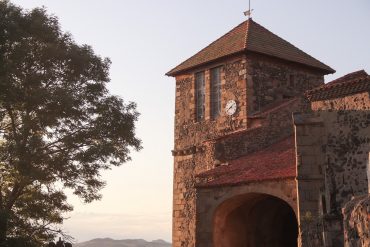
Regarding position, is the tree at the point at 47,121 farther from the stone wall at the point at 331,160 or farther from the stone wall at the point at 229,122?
the stone wall at the point at 331,160

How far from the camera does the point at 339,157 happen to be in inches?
456

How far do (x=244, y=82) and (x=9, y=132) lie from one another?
9162 mm

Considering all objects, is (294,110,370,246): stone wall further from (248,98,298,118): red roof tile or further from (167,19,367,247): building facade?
(248,98,298,118): red roof tile

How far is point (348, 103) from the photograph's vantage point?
11805 mm

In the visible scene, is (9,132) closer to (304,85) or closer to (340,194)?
(340,194)

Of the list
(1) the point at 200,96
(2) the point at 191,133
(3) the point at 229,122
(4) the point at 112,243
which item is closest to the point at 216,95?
(1) the point at 200,96

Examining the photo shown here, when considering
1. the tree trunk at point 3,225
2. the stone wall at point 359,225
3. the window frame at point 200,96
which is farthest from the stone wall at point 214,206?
the stone wall at point 359,225

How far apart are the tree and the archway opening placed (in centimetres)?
407

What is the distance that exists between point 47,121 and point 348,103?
8663 millimetres

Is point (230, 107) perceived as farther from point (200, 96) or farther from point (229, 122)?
point (200, 96)

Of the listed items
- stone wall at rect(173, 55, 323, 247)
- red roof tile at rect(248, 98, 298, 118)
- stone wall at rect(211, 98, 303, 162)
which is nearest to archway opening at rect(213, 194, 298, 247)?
stone wall at rect(211, 98, 303, 162)

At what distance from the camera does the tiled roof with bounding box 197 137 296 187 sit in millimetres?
13086

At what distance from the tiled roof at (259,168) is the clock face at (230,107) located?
3246mm

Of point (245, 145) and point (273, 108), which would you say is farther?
point (273, 108)
